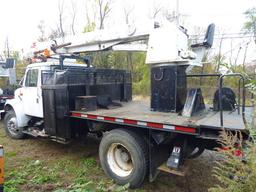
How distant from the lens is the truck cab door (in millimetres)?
6105

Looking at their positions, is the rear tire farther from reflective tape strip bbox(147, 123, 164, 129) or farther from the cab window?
the cab window

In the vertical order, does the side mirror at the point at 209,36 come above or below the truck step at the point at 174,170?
above

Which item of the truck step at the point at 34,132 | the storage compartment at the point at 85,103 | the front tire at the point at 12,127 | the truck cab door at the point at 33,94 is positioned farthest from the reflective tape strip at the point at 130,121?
the front tire at the point at 12,127

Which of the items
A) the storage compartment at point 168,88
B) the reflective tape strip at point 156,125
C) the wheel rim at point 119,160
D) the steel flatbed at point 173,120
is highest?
the storage compartment at point 168,88

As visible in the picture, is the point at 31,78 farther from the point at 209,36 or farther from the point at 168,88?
the point at 209,36

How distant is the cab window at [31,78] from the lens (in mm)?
6277

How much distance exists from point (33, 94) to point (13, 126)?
1.52 m

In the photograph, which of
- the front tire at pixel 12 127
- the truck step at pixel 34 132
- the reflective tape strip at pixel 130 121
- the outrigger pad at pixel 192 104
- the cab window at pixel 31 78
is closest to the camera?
the reflective tape strip at pixel 130 121

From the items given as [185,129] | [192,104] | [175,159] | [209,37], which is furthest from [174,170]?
[209,37]

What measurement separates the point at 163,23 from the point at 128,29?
83 centimetres

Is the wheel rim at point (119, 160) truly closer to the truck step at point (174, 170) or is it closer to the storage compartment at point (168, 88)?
the truck step at point (174, 170)

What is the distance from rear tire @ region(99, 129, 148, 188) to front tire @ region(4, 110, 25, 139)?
345 centimetres

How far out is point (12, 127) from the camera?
7172 mm

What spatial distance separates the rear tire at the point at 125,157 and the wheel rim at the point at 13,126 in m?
3.54
